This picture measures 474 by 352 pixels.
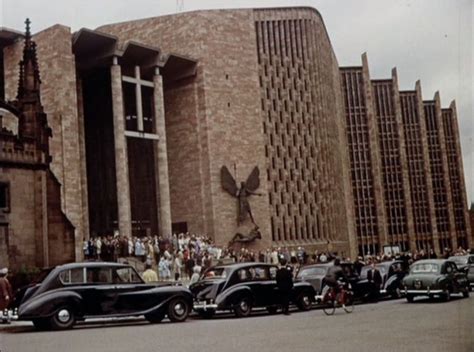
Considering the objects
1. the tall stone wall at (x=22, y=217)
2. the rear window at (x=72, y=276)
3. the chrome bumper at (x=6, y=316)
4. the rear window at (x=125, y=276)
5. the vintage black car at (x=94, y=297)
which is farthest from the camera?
the tall stone wall at (x=22, y=217)

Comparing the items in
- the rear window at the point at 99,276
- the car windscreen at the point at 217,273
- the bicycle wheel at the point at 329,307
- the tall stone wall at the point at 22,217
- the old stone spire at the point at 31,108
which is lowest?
the bicycle wheel at the point at 329,307

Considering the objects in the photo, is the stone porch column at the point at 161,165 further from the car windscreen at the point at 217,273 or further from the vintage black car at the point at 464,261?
the car windscreen at the point at 217,273

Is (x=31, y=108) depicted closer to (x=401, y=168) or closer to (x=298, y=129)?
(x=298, y=129)

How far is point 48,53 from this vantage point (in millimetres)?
35469

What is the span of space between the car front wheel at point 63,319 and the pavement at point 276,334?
0.25 m

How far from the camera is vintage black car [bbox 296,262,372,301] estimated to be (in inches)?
722

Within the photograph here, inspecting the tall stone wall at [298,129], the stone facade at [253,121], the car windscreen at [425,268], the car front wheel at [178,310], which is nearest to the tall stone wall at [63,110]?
the stone facade at [253,121]

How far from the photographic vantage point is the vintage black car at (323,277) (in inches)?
722

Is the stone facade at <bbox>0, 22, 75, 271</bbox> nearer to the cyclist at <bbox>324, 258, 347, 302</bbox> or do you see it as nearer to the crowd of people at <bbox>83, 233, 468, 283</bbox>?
the crowd of people at <bbox>83, 233, 468, 283</bbox>

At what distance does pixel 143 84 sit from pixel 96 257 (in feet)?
48.1

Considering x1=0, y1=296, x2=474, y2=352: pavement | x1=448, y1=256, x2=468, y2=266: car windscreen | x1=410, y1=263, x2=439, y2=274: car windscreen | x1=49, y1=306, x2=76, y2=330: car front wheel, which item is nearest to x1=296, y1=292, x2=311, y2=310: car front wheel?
x1=0, y1=296, x2=474, y2=352: pavement

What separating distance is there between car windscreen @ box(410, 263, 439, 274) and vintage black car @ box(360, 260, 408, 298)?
183cm

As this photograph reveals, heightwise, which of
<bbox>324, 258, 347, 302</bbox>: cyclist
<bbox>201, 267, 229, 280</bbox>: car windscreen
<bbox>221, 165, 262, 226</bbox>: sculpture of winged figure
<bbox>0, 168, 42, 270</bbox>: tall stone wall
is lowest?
<bbox>324, 258, 347, 302</bbox>: cyclist

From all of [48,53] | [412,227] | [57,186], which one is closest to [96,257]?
[57,186]
